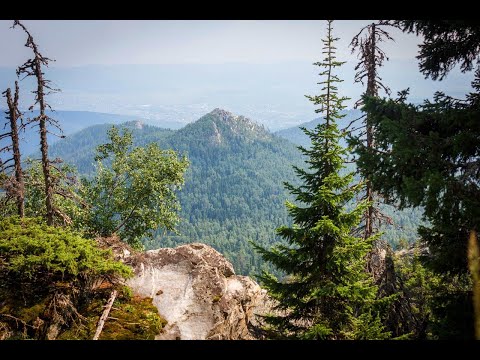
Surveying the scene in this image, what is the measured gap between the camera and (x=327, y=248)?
27.9 feet

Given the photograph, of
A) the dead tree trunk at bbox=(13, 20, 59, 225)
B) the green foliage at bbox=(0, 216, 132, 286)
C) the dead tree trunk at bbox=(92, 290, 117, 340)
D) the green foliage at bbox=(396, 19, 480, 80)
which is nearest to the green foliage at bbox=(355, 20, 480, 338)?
the green foliage at bbox=(396, 19, 480, 80)

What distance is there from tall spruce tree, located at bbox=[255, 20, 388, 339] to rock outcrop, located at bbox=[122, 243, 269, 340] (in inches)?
112

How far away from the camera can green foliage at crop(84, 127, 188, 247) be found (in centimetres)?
2200

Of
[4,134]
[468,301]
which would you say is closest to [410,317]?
[468,301]

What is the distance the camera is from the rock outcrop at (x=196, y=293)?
10.7m

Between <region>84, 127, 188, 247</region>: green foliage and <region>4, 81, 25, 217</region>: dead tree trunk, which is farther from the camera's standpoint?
<region>84, 127, 188, 247</region>: green foliage

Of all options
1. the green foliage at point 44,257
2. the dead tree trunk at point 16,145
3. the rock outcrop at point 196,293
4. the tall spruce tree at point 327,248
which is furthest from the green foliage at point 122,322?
the dead tree trunk at point 16,145

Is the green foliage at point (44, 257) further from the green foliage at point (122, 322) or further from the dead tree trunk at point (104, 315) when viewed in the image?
the green foliage at point (122, 322)

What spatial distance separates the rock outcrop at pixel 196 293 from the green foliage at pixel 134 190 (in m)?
8.65

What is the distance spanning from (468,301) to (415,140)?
3184mm

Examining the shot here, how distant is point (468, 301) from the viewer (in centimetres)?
607

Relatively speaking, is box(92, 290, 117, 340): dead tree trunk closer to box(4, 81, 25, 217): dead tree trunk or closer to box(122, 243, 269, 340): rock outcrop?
box(122, 243, 269, 340): rock outcrop
